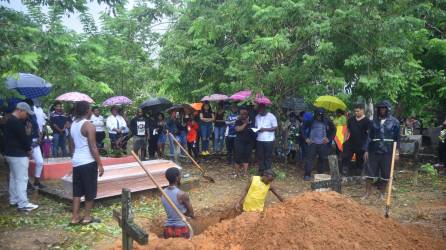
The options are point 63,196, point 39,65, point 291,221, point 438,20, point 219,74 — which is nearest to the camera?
point 291,221

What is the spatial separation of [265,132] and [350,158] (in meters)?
2.29

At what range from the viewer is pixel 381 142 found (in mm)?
8336

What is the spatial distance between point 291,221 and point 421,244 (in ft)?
5.37

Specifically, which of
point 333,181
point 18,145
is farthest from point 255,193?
point 18,145

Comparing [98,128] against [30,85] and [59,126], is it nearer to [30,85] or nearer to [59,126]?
[59,126]

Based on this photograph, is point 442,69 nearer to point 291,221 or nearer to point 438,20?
point 438,20

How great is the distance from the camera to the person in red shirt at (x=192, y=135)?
42.7 feet

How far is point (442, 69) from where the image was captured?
13.6 metres

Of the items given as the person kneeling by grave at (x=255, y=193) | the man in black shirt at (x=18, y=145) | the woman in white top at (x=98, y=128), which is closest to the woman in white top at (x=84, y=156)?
the man in black shirt at (x=18, y=145)

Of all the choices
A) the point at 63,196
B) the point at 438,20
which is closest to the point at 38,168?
the point at 63,196

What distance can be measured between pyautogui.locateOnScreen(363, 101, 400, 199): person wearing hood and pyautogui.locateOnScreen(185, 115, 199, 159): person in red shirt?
19.3ft

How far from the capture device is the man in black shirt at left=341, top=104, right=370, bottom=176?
9352 millimetres

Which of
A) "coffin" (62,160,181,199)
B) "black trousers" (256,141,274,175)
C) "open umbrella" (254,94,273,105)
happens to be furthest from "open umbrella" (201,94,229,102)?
"coffin" (62,160,181,199)

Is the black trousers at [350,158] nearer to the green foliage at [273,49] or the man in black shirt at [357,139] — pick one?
the man in black shirt at [357,139]
